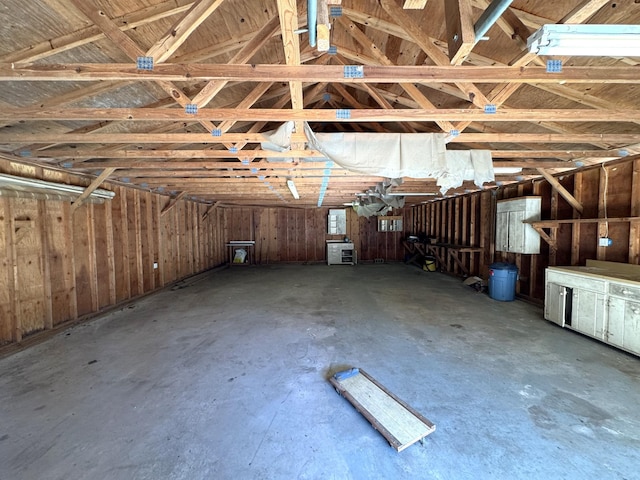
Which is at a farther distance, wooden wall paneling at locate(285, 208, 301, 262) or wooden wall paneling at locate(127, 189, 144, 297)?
wooden wall paneling at locate(285, 208, 301, 262)

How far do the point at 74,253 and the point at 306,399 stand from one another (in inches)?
167

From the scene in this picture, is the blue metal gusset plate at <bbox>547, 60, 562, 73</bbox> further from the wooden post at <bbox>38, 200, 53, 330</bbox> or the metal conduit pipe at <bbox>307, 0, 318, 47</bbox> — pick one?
the wooden post at <bbox>38, 200, 53, 330</bbox>

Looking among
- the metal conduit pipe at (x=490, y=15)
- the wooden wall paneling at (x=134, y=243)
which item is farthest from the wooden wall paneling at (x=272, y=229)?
the metal conduit pipe at (x=490, y=15)

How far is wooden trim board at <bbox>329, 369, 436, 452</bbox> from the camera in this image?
1671 millimetres

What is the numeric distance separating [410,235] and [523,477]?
9040 millimetres

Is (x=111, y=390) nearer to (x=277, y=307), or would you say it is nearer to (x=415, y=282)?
(x=277, y=307)

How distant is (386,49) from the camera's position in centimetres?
282

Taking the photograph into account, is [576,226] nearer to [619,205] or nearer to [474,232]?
[619,205]

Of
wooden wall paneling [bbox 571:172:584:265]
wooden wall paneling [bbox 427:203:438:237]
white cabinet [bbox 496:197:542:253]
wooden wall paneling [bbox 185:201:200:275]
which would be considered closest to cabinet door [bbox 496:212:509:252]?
white cabinet [bbox 496:197:542:253]

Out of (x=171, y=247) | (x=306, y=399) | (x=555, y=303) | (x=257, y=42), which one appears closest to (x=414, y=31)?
(x=257, y=42)

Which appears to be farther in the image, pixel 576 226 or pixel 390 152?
pixel 576 226

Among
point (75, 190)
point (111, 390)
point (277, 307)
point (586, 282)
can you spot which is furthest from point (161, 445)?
point (586, 282)

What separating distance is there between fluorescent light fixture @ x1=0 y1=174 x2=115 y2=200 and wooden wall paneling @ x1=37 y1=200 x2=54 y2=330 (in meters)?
0.23

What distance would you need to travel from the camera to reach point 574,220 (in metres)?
3.98
